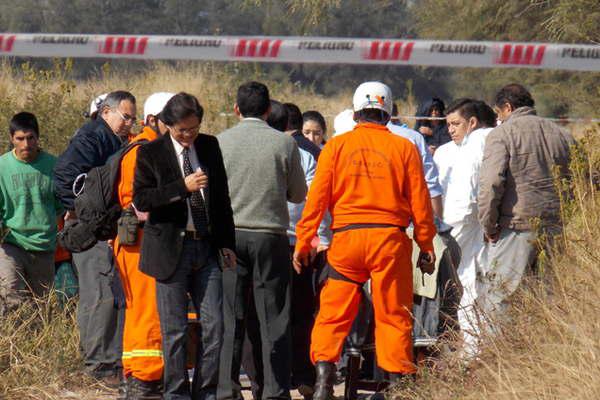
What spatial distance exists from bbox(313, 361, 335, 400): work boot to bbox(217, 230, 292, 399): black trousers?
353mm

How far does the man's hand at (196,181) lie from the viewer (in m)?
7.21

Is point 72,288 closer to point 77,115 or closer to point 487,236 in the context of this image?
point 487,236

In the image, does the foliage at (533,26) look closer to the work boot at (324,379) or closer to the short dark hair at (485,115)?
the short dark hair at (485,115)

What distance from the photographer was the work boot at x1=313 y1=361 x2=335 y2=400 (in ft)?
25.5

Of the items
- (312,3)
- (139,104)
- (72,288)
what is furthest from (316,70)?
(72,288)

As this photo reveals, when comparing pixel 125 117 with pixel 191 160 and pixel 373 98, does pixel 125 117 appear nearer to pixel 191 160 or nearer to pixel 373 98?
pixel 191 160

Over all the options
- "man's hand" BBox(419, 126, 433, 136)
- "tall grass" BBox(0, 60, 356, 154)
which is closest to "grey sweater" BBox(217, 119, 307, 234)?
"man's hand" BBox(419, 126, 433, 136)

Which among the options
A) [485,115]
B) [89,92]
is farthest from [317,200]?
[89,92]

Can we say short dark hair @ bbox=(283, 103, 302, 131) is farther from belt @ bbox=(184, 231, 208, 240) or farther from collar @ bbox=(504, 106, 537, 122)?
belt @ bbox=(184, 231, 208, 240)

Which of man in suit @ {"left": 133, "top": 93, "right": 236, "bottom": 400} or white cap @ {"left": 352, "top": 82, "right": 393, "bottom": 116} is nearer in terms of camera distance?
man in suit @ {"left": 133, "top": 93, "right": 236, "bottom": 400}

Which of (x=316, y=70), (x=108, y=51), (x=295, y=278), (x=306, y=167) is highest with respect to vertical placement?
(x=316, y=70)

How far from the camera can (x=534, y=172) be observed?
28.8 feet

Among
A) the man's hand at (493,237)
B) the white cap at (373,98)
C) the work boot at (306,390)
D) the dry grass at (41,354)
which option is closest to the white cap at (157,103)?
the white cap at (373,98)

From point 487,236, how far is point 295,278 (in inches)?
53.9
